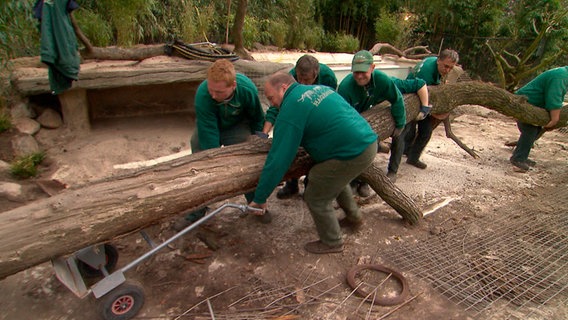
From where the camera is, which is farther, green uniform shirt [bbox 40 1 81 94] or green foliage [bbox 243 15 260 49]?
green foliage [bbox 243 15 260 49]

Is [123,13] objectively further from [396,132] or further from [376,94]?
[396,132]

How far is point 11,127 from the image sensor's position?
4.56 meters

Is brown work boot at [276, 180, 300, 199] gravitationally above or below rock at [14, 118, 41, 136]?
below

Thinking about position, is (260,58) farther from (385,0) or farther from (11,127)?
(385,0)

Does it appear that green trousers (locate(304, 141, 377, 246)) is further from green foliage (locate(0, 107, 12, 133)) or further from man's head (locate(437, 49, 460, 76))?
green foliage (locate(0, 107, 12, 133))

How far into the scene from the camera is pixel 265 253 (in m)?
2.88

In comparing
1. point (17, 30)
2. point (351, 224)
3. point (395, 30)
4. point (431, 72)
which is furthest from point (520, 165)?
point (395, 30)

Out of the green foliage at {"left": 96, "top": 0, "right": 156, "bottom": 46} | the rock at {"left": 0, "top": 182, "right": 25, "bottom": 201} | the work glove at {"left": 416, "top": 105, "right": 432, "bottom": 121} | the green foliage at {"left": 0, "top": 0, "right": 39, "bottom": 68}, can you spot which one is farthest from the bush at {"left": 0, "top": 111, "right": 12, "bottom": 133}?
the work glove at {"left": 416, "top": 105, "right": 432, "bottom": 121}

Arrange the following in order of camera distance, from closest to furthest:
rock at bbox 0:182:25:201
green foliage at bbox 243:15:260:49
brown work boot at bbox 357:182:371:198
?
rock at bbox 0:182:25:201
brown work boot at bbox 357:182:371:198
green foliage at bbox 243:15:260:49

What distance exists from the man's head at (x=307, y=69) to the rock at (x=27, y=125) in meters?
3.72

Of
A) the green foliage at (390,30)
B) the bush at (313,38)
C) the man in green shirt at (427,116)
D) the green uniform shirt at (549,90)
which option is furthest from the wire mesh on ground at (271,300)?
the green foliage at (390,30)

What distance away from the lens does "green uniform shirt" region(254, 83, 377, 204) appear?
2285 mm

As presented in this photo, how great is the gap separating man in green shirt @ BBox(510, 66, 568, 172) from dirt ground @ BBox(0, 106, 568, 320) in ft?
0.67

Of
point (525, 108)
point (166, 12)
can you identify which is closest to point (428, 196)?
point (525, 108)
